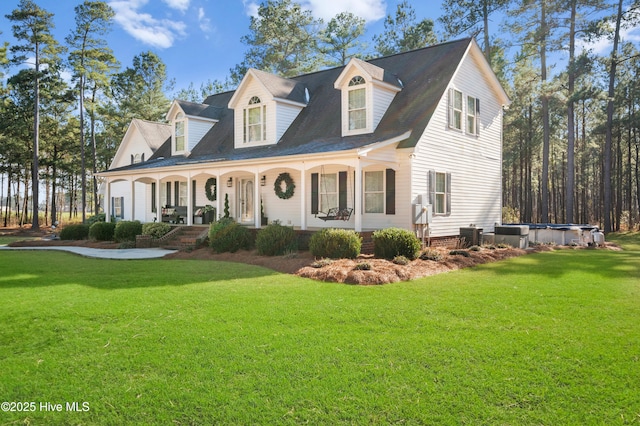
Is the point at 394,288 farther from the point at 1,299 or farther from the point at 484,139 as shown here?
the point at 484,139

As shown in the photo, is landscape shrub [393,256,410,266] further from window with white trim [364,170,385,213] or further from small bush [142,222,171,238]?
small bush [142,222,171,238]

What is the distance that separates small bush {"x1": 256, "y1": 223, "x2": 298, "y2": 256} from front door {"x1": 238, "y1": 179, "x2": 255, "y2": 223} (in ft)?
20.1

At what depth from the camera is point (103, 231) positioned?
19.3m

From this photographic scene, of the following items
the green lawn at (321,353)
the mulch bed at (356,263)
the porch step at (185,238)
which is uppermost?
the porch step at (185,238)

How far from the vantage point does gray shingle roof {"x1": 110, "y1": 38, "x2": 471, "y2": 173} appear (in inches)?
607

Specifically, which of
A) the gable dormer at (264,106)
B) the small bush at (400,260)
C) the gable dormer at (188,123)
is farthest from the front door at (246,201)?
the small bush at (400,260)

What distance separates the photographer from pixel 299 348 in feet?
16.7

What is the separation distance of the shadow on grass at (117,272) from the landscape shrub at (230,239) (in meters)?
1.87

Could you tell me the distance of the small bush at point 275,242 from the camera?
13.5 m

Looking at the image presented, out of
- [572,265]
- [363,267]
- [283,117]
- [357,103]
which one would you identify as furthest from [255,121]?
[572,265]

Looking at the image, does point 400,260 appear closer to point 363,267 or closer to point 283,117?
point 363,267

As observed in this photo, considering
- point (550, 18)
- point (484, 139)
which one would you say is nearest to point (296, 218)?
point (484, 139)

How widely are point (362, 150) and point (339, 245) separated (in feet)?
9.49

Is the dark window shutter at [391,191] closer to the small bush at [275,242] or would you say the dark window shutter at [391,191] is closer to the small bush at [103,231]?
the small bush at [275,242]
